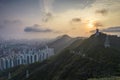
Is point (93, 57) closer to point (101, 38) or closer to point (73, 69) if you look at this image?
point (73, 69)

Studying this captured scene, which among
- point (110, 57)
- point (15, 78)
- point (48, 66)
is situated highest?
point (110, 57)

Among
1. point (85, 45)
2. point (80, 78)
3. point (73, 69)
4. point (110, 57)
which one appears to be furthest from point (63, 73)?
point (85, 45)

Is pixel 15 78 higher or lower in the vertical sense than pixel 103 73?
lower

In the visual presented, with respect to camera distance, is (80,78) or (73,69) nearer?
(80,78)

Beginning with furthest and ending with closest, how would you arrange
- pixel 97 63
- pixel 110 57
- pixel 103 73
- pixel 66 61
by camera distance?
pixel 66 61, pixel 110 57, pixel 97 63, pixel 103 73

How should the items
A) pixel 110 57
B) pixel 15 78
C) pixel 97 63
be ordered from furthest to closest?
pixel 15 78 < pixel 110 57 < pixel 97 63

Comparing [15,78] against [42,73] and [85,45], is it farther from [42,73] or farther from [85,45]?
[85,45]

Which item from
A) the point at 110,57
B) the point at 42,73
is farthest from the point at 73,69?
the point at 42,73

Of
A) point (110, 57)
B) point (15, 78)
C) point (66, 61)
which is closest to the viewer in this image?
point (110, 57)

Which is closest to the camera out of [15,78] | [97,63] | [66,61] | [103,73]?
[103,73]
